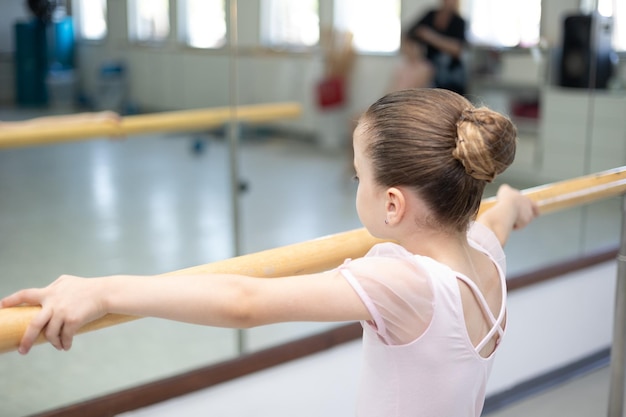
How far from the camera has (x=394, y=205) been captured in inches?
40.5

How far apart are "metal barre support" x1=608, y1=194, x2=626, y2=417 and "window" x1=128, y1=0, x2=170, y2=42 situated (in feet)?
5.53

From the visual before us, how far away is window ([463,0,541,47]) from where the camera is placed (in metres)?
3.69

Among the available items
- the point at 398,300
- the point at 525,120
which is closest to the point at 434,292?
the point at 398,300

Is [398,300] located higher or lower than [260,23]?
lower

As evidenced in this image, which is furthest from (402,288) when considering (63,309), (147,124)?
(147,124)

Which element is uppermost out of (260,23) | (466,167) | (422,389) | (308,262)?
(260,23)

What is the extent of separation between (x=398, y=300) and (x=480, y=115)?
0.26 m

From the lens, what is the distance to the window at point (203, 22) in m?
2.79

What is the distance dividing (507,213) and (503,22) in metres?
2.64

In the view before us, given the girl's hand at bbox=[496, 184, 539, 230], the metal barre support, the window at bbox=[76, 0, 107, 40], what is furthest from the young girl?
the window at bbox=[76, 0, 107, 40]

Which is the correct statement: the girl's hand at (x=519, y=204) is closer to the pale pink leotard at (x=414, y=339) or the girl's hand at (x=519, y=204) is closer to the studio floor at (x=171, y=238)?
the pale pink leotard at (x=414, y=339)

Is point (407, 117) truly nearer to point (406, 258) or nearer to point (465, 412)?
point (406, 258)

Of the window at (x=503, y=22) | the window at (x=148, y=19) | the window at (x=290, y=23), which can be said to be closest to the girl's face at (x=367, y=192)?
the window at (x=148, y=19)

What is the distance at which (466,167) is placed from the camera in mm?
993
